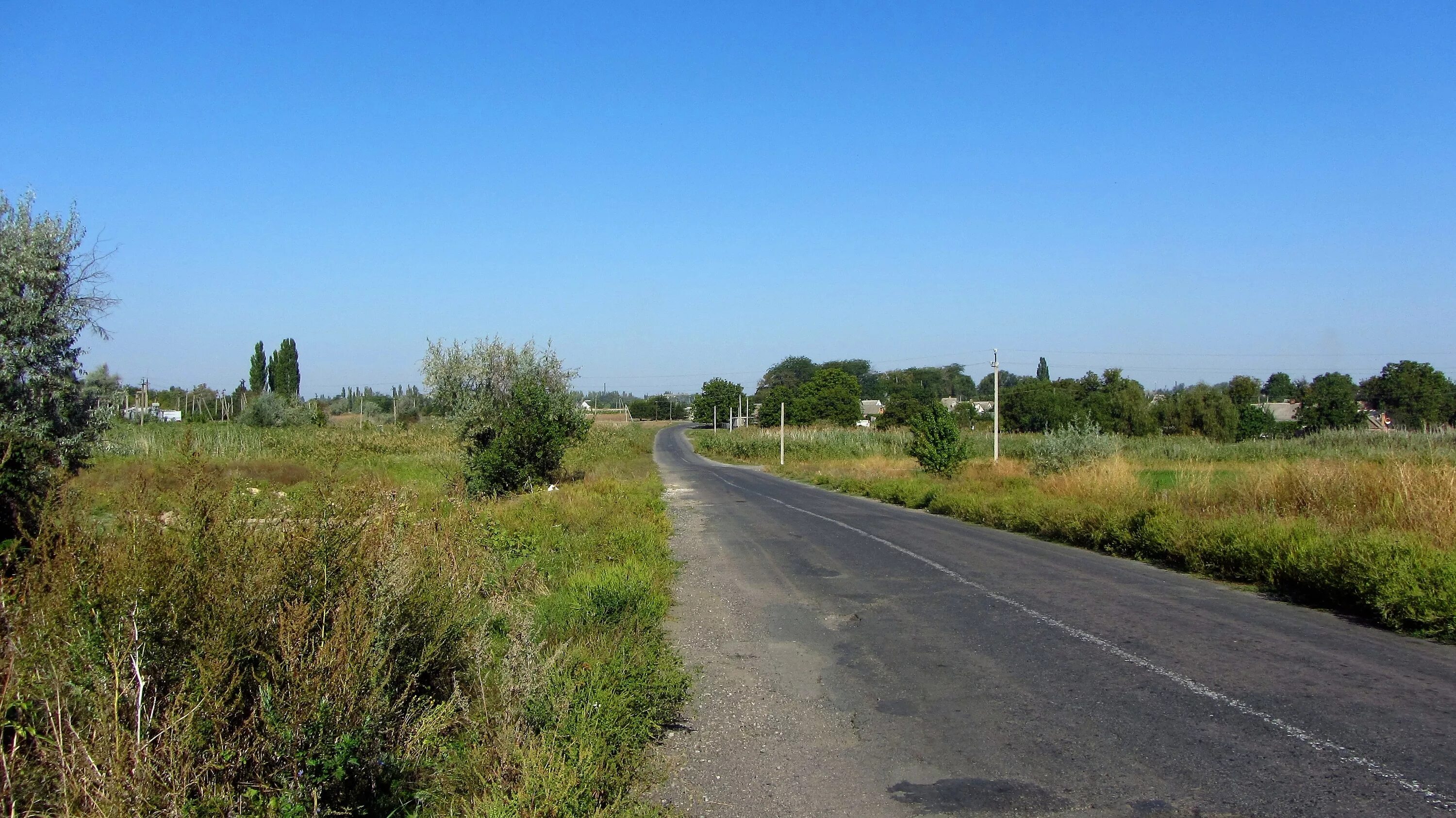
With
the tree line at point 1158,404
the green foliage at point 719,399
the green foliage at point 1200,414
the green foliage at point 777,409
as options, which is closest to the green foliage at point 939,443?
the tree line at point 1158,404

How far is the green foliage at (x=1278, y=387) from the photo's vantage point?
97562 mm

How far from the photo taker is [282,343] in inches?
3484

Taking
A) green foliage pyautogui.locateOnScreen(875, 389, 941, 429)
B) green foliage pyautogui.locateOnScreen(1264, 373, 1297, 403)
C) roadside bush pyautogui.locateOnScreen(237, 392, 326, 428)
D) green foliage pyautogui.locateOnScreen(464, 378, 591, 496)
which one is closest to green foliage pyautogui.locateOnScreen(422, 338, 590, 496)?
green foliage pyautogui.locateOnScreen(464, 378, 591, 496)

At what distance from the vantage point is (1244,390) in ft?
230

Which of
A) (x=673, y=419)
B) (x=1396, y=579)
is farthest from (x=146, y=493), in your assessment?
(x=673, y=419)

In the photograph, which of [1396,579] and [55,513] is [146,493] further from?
[1396,579]

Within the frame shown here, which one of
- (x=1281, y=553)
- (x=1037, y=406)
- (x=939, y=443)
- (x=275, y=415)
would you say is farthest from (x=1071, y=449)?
(x=1037, y=406)

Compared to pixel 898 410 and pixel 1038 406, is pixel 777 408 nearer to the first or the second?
pixel 898 410

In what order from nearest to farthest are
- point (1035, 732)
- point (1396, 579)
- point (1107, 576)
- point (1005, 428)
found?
point (1035, 732), point (1396, 579), point (1107, 576), point (1005, 428)

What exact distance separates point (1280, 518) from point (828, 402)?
97.0 meters

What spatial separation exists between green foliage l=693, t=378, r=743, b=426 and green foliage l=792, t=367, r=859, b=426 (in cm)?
2330

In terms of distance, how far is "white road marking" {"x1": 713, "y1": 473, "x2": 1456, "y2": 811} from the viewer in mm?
4359

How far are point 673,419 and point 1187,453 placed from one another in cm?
14491

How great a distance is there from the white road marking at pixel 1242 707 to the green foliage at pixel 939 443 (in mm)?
19182
